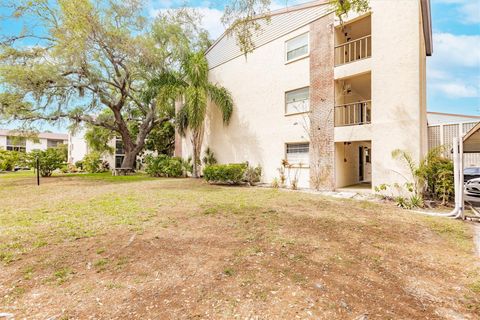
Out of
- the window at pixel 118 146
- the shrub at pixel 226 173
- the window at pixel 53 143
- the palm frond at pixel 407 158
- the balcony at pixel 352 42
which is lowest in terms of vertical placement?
the shrub at pixel 226 173

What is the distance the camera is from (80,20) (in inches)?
523

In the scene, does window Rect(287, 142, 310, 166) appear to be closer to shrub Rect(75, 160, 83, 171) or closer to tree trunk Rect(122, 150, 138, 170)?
tree trunk Rect(122, 150, 138, 170)

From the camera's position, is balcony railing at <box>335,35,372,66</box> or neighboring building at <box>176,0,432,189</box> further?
balcony railing at <box>335,35,372,66</box>

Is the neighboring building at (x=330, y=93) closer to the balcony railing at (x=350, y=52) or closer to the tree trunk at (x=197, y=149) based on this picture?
the balcony railing at (x=350, y=52)

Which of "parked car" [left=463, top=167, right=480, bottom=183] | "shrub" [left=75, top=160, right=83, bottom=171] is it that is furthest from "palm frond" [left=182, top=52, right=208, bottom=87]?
"shrub" [left=75, top=160, right=83, bottom=171]

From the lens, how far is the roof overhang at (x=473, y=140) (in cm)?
611

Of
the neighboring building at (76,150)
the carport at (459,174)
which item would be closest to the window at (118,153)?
the neighboring building at (76,150)

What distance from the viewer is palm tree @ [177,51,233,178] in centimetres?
1523

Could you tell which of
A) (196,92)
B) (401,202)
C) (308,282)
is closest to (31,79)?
(196,92)

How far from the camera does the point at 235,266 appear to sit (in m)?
3.59

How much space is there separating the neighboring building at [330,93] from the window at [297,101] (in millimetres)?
52

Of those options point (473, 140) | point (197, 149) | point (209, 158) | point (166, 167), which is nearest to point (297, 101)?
point (473, 140)

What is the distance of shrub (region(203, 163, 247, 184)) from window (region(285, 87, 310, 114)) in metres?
4.07

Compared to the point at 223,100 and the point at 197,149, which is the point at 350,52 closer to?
the point at 223,100
